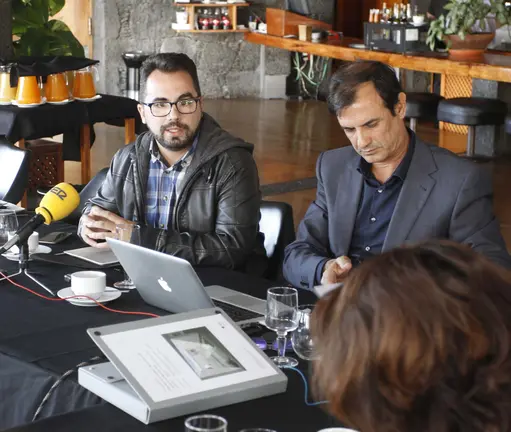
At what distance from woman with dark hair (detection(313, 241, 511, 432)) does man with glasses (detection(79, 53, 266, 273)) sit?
7.53ft

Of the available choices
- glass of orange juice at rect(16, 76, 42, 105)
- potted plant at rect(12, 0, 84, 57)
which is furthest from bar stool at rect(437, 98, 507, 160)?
glass of orange juice at rect(16, 76, 42, 105)

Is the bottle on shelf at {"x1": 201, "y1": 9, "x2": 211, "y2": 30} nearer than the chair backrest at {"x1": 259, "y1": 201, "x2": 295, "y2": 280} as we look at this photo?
No

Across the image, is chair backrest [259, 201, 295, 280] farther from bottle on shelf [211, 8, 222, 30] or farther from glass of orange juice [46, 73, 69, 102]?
bottle on shelf [211, 8, 222, 30]

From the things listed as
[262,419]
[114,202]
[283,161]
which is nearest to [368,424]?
[262,419]

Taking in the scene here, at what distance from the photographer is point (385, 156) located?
311 cm

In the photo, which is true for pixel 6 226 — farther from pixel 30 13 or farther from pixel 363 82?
pixel 30 13

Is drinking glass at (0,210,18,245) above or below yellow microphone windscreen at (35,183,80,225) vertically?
below

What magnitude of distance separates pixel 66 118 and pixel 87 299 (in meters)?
3.67

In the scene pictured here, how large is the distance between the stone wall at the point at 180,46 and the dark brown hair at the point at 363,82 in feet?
28.6

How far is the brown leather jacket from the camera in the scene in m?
3.30

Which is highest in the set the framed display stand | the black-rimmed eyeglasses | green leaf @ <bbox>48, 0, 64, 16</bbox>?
green leaf @ <bbox>48, 0, 64, 16</bbox>

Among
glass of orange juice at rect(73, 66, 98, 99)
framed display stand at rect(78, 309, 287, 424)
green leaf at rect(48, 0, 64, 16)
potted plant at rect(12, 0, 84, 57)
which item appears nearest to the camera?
framed display stand at rect(78, 309, 287, 424)

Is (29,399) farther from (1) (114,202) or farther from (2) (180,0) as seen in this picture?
(2) (180,0)

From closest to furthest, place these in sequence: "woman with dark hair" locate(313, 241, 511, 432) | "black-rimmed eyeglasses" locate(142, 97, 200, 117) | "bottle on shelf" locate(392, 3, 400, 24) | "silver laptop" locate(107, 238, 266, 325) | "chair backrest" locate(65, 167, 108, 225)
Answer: "woman with dark hair" locate(313, 241, 511, 432), "silver laptop" locate(107, 238, 266, 325), "black-rimmed eyeglasses" locate(142, 97, 200, 117), "chair backrest" locate(65, 167, 108, 225), "bottle on shelf" locate(392, 3, 400, 24)
